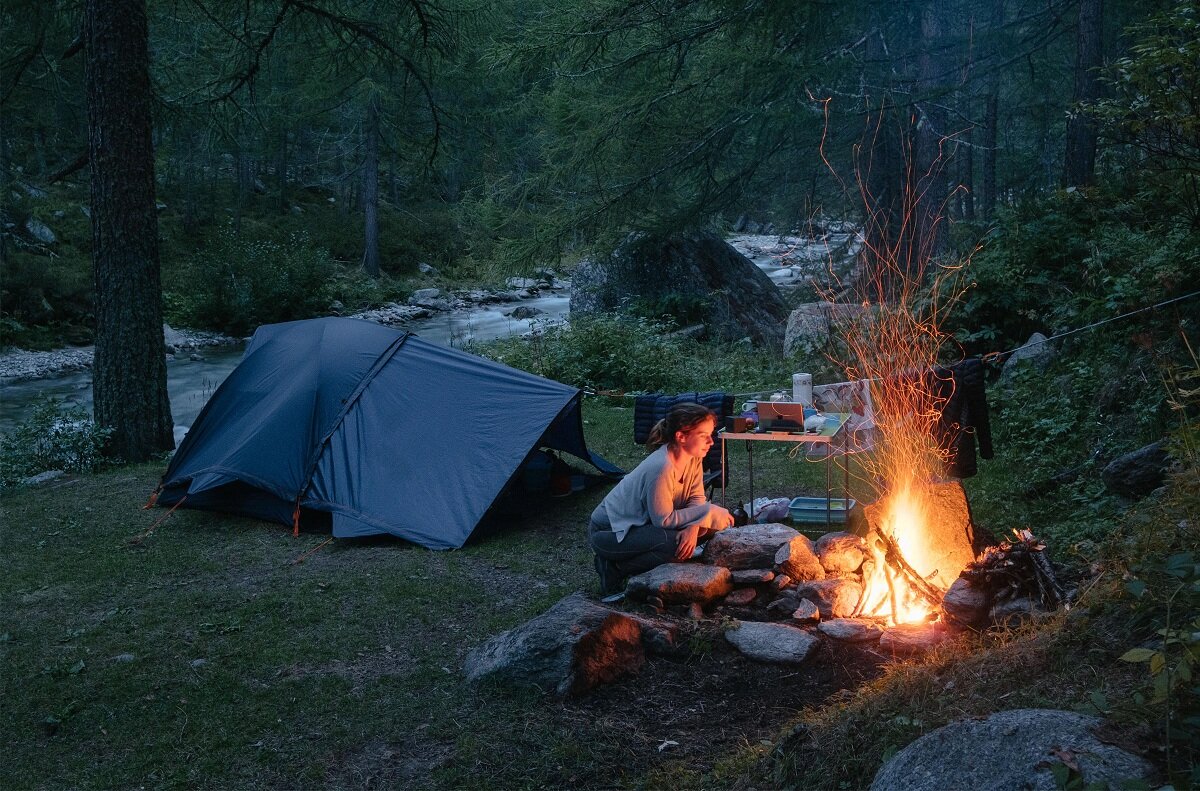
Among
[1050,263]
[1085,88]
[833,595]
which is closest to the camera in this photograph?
[833,595]

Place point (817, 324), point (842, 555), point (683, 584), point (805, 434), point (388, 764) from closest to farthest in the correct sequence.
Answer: point (388, 764) < point (683, 584) < point (842, 555) < point (805, 434) < point (817, 324)

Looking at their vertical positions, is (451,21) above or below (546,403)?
above

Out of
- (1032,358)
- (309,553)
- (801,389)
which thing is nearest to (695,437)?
(801,389)

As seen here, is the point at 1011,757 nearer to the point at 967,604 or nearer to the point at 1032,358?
the point at 967,604

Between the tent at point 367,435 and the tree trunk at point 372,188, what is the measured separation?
17850 mm

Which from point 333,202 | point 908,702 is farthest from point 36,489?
point 333,202

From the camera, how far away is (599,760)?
11.8ft

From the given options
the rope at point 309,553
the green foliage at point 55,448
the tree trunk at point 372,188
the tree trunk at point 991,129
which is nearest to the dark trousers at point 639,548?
the rope at point 309,553

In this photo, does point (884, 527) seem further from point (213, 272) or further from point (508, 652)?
point (213, 272)

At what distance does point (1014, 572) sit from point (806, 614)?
0.98 m

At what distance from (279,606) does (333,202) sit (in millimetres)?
29159

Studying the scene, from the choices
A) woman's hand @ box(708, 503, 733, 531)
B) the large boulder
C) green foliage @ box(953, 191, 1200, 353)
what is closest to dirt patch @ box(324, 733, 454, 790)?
woman's hand @ box(708, 503, 733, 531)

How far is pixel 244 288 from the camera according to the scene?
1995 cm

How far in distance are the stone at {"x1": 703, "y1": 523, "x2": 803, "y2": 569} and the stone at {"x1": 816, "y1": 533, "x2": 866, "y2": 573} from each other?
0.17 m
